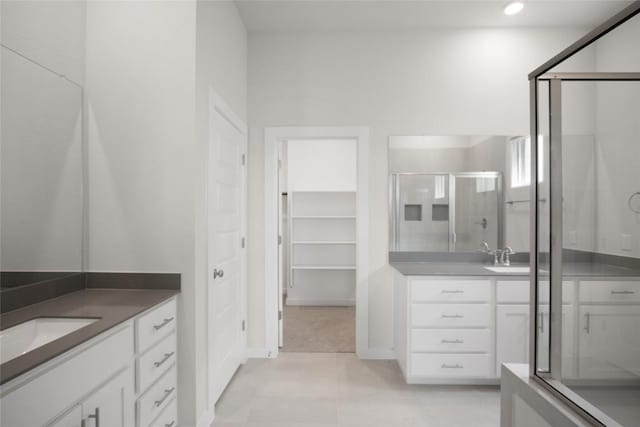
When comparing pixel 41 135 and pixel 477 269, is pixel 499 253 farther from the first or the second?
pixel 41 135

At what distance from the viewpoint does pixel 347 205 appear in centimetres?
484

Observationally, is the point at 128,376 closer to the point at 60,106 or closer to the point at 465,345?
the point at 60,106

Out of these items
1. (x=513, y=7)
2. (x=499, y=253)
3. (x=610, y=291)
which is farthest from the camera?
(x=499, y=253)

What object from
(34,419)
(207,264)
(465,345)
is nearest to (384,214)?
(465,345)

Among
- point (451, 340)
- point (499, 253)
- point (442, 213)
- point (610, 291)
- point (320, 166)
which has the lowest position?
point (451, 340)

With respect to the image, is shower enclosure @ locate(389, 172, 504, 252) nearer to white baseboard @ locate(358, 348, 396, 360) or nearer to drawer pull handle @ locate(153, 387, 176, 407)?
white baseboard @ locate(358, 348, 396, 360)

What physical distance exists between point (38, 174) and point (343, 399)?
224cm

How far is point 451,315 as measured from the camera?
2.50 metres

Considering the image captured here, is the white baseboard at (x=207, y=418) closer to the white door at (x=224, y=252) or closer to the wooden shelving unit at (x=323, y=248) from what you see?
the white door at (x=224, y=252)

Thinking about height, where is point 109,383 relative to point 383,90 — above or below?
below

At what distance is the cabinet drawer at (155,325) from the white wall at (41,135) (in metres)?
0.57

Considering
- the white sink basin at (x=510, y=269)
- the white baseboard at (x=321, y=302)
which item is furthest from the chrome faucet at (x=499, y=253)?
the white baseboard at (x=321, y=302)

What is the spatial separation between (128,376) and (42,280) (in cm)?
68

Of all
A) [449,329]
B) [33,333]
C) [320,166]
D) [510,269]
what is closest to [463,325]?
[449,329]
